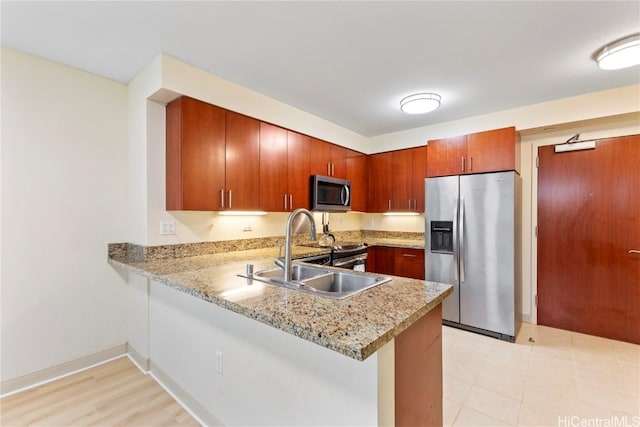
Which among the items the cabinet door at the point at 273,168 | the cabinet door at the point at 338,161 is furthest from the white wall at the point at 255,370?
the cabinet door at the point at 338,161

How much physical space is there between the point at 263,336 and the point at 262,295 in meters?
0.23

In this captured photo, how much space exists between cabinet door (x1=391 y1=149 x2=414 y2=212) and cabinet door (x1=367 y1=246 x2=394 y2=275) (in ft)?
2.03

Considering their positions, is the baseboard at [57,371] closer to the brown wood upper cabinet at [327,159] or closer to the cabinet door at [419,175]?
the brown wood upper cabinet at [327,159]

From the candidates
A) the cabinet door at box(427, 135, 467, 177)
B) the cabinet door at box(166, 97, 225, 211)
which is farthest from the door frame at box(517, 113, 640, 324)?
the cabinet door at box(166, 97, 225, 211)

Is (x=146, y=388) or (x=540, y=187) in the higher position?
(x=540, y=187)

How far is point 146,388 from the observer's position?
2.11m

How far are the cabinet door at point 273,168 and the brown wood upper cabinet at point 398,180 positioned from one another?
168 cm

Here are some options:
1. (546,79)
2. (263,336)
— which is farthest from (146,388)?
(546,79)

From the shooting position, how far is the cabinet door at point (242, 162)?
254 cm

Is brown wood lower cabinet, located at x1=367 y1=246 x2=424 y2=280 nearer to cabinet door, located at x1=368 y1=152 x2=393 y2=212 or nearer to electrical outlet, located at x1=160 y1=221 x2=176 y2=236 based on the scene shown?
cabinet door, located at x1=368 y1=152 x2=393 y2=212

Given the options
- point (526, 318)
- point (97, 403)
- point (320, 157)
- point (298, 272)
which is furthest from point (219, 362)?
point (526, 318)

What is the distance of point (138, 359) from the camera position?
94.9 inches

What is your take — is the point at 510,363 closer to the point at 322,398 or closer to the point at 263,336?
the point at 322,398

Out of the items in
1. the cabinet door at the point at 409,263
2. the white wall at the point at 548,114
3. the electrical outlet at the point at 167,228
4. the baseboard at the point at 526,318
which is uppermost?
the white wall at the point at 548,114
